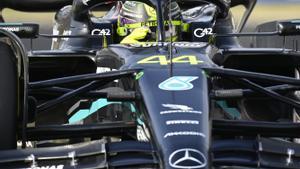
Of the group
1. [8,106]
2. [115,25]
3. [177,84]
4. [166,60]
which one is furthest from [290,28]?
[8,106]

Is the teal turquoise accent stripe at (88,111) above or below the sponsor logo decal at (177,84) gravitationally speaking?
below

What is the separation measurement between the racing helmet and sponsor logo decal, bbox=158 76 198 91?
174 cm

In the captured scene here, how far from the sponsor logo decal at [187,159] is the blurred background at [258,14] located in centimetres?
1220

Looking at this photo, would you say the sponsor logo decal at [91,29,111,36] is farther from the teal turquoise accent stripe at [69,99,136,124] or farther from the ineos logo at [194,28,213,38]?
the teal turquoise accent stripe at [69,99,136,124]

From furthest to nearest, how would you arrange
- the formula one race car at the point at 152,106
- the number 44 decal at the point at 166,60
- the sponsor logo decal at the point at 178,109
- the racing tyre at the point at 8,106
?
the number 44 decal at the point at 166,60, the racing tyre at the point at 8,106, the sponsor logo decal at the point at 178,109, the formula one race car at the point at 152,106

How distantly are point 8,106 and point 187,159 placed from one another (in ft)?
3.60

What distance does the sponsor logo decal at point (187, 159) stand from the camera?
3.31 meters

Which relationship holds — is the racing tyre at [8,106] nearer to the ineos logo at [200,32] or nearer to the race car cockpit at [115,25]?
the race car cockpit at [115,25]

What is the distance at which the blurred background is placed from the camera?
56.3ft

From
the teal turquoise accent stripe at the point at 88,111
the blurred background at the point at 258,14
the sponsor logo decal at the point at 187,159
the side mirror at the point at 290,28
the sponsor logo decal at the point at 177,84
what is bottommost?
the blurred background at the point at 258,14

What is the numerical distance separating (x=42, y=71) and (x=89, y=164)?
8.24 feet

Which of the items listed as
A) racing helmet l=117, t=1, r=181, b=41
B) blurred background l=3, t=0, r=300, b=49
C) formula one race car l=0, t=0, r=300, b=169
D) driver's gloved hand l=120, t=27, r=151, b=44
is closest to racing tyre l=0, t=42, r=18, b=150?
formula one race car l=0, t=0, r=300, b=169

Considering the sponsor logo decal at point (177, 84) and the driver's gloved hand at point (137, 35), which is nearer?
the sponsor logo decal at point (177, 84)

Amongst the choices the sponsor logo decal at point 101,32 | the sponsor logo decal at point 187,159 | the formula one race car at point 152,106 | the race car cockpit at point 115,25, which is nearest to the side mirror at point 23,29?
the formula one race car at point 152,106
